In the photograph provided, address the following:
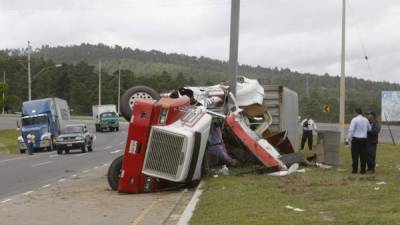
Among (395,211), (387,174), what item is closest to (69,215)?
(395,211)

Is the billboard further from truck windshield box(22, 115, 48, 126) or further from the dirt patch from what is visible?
the dirt patch

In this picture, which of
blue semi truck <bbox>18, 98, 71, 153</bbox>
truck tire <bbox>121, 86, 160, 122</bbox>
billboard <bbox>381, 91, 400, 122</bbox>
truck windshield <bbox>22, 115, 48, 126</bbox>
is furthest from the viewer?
truck windshield <bbox>22, 115, 48, 126</bbox>

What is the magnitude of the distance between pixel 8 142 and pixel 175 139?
4302 cm

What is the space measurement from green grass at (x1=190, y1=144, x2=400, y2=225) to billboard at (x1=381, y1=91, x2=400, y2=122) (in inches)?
882

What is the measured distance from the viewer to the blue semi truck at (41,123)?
142 ft

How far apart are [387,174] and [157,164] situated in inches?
226

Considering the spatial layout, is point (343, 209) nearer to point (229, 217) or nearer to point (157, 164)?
point (229, 217)

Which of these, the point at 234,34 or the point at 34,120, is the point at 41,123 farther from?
the point at 234,34

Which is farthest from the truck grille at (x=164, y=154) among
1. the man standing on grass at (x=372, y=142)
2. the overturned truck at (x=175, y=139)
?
the man standing on grass at (x=372, y=142)

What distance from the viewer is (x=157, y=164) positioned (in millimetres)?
15477

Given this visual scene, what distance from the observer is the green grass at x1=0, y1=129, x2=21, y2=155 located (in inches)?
1833

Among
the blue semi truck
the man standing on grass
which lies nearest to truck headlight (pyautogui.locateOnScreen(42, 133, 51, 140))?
the blue semi truck

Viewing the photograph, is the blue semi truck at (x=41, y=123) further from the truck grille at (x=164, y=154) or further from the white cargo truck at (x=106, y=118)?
the white cargo truck at (x=106, y=118)

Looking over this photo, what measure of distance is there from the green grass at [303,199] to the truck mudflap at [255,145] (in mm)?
712
